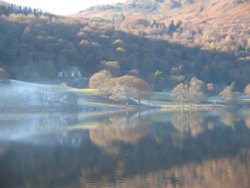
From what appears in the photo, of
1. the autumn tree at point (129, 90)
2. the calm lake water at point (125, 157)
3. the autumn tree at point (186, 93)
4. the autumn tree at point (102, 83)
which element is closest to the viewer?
the calm lake water at point (125, 157)

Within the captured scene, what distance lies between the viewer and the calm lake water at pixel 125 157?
26781 millimetres

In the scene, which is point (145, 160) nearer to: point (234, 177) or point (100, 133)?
point (234, 177)

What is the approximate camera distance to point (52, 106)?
87.8 m

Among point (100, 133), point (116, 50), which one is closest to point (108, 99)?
point (116, 50)

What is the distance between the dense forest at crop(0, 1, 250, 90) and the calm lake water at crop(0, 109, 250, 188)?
63347mm

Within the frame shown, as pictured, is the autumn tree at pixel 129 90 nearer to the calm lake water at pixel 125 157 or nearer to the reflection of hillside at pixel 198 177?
the calm lake water at pixel 125 157

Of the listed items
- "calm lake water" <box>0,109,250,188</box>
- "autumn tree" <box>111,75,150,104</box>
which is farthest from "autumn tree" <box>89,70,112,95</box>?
"calm lake water" <box>0,109,250,188</box>

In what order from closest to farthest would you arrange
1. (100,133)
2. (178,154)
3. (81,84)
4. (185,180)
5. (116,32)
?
(185,180)
(178,154)
(100,133)
(81,84)
(116,32)

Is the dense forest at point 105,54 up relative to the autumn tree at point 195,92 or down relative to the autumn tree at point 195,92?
up

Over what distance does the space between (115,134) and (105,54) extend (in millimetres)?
84043

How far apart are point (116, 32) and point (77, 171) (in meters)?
121

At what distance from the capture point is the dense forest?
381 ft

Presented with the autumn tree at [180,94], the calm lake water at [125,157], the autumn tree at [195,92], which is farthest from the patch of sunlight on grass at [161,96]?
the calm lake water at [125,157]

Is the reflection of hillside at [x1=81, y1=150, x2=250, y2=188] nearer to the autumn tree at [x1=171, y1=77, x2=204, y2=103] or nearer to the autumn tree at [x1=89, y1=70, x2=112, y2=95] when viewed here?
the autumn tree at [x1=89, y1=70, x2=112, y2=95]
